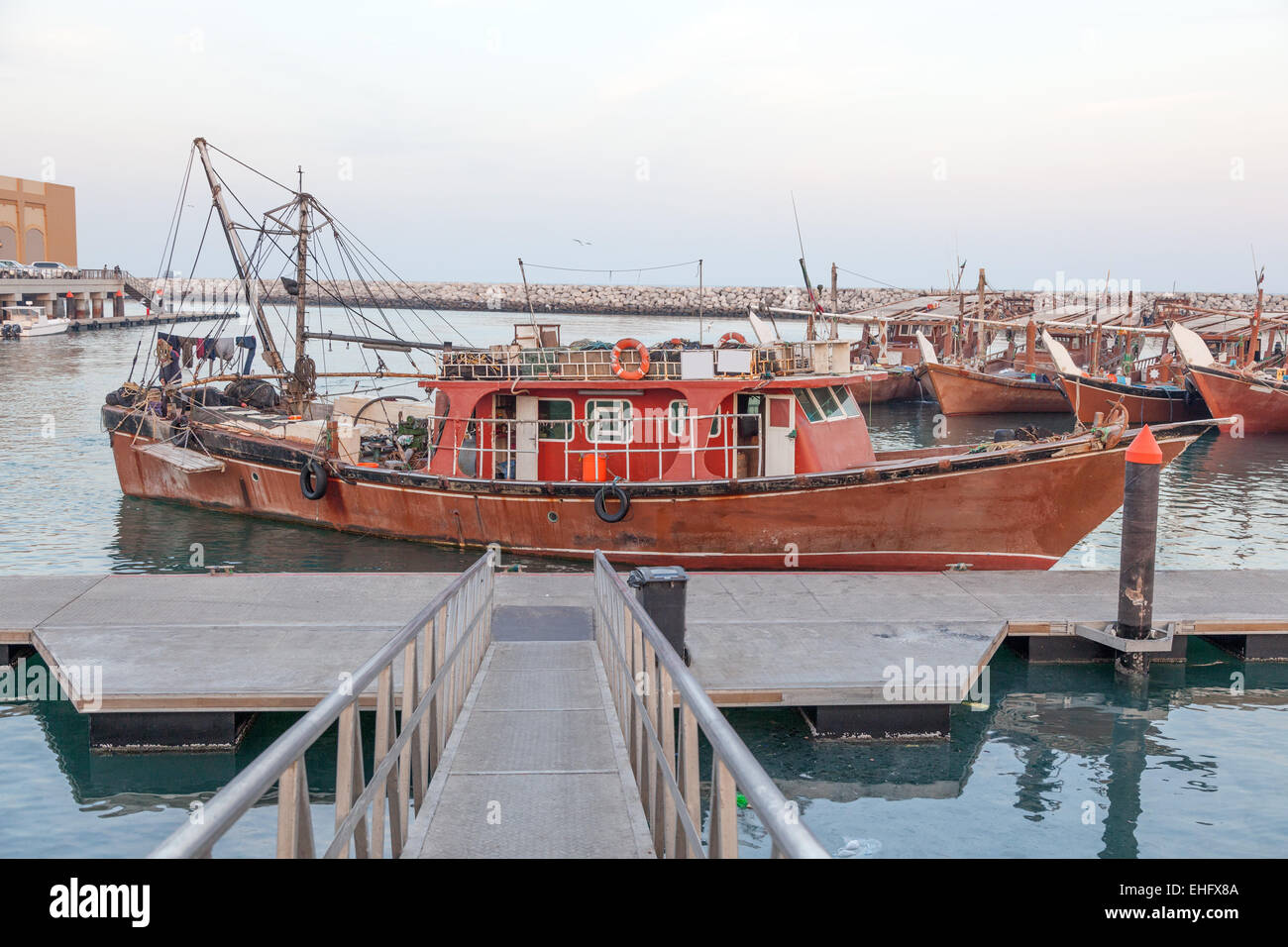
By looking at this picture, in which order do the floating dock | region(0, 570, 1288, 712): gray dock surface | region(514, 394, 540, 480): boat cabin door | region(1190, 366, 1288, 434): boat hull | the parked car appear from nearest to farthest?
1. the floating dock
2. region(0, 570, 1288, 712): gray dock surface
3. region(514, 394, 540, 480): boat cabin door
4. region(1190, 366, 1288, 434): boat hull
5. the parked car

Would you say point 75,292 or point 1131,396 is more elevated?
point 75,292

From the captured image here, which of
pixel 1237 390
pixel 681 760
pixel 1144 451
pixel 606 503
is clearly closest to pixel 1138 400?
pixel 1237 390

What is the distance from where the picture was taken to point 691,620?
13.3 m

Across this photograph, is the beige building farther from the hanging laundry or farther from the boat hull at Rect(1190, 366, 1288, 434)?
the boat hull at Rect(1190, 366, 1288, 434)

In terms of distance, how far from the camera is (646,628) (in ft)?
20.0

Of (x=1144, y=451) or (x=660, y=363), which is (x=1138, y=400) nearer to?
(x=660, y=363)

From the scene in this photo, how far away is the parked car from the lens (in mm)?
95000

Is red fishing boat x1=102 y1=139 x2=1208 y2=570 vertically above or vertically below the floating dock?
above

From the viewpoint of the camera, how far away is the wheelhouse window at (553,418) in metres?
19.7

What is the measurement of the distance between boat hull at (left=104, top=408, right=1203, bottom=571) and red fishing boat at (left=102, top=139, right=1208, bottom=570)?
0.03 m

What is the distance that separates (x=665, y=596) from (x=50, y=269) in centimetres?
10214

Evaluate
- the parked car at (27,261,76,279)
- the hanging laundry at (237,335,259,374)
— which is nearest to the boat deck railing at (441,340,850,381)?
the hanging laundry at (237,335,259,374)
